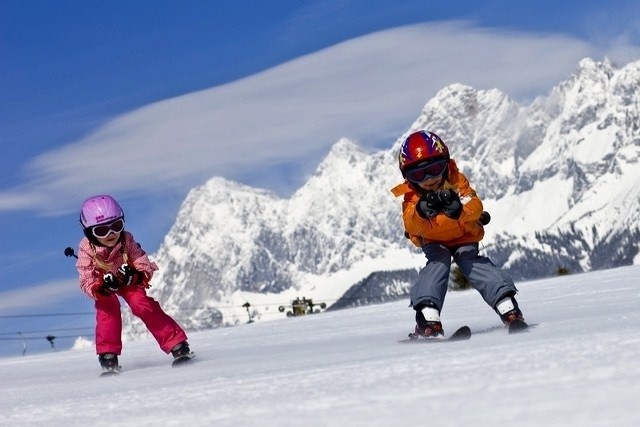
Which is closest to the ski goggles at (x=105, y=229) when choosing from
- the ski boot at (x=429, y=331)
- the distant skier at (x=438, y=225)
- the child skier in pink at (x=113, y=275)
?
the child skier in pink at (x=113, y=275)

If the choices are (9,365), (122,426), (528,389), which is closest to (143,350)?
(9,365)

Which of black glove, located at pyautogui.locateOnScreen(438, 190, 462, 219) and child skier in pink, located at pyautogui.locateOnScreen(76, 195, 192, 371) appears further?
child skier in pink, located at pyautogui.locateOnScreen(76, 195, 192, 371)

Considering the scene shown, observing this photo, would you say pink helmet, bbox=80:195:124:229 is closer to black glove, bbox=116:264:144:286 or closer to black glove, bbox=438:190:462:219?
black glove, bbox=116:264:144:286

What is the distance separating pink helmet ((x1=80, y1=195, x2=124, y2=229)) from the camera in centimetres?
996

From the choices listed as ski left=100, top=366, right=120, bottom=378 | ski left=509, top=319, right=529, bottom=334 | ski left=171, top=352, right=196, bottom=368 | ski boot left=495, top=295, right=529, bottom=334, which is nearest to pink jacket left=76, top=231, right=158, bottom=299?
ski left=100, top=366, right=120, bottom=378

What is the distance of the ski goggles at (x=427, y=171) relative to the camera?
8852mm

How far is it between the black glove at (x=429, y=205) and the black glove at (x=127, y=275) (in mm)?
2845

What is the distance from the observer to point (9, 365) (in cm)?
1223

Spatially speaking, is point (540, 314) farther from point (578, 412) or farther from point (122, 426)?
point (578, 412)

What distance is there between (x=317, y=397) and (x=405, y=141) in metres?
5.36

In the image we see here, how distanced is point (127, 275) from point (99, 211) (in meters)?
0.65

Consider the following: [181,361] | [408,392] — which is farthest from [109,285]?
[408,392]

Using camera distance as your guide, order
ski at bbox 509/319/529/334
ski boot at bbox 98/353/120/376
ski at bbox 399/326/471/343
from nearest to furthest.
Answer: ski at bbox 509/319/529/334 < ski at bbox 399/326/471/343 < ski boot at bbox 98/353/120/376

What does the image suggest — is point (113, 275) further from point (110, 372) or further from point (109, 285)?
point (110, 372)
